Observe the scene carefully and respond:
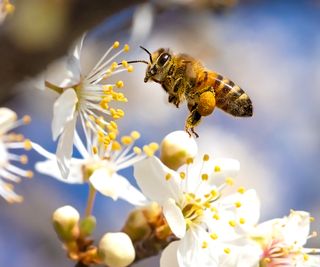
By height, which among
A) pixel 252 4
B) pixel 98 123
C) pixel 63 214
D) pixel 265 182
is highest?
pixel 252 4

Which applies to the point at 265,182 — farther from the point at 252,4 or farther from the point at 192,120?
the point at 192,120

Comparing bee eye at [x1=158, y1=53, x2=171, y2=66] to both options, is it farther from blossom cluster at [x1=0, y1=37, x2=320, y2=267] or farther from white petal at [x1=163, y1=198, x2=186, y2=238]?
white petal at [x1=163, y1=198, x2=186, y2=238]

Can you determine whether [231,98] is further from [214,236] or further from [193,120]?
[214,236]

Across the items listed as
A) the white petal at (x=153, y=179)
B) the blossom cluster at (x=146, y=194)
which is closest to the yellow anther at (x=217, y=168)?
the blossom cluster at (x=146, y=194)

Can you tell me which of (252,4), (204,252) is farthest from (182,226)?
(252,4)

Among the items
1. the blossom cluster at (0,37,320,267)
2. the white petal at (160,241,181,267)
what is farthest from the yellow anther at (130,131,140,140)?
the white petal at (160,241,181,267)

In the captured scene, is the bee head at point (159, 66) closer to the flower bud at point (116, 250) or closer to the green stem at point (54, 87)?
the green stem at point (54, 87)

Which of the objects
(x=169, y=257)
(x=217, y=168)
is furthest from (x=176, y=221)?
(x=217, y=168)
